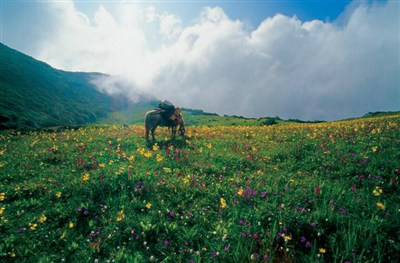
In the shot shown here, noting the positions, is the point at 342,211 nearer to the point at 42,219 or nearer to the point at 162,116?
the point at 42,219

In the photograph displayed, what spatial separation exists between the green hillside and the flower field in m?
56.7

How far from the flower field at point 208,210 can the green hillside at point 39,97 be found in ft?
186

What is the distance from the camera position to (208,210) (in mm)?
5832

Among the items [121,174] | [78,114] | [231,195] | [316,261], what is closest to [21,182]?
[121,174]

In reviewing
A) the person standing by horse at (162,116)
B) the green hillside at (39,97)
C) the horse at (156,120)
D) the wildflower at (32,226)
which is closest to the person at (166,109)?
the person standing by horse at (162,116)

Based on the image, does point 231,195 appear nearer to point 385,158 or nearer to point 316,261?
point 316,261

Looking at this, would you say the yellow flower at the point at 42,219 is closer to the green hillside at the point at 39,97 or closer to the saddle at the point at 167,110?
the saddle at the point at 167,110

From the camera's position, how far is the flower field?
431cm

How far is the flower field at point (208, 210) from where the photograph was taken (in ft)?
14.1

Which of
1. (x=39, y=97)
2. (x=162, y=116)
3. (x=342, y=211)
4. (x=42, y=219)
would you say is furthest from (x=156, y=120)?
(x=39, y=97)

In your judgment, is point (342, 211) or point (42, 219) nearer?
point (342, 211)

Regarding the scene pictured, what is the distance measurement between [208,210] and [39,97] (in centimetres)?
12814

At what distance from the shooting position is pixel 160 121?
575 inches

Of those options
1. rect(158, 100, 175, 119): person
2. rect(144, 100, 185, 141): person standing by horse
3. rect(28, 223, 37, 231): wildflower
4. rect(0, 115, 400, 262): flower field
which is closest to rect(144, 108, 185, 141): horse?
rect(144, 100, 185, 141): person standing by horse
